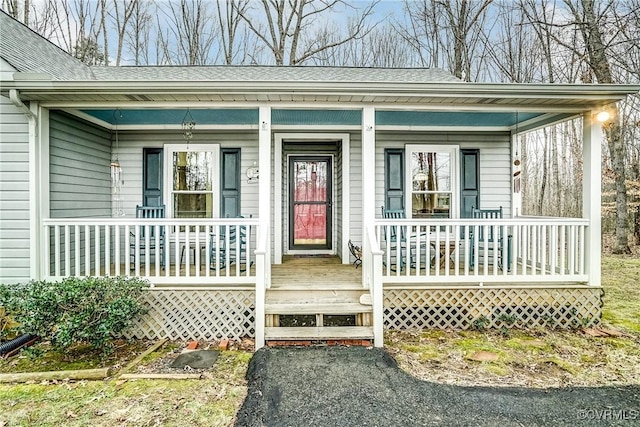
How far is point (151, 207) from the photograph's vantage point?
6.12 meters

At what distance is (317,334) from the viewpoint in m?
3.98

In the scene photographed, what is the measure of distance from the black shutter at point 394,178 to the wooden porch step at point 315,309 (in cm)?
269

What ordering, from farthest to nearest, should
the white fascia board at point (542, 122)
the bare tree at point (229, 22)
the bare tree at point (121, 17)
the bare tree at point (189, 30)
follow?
the bare tree at point (189, 30), the bare tree at point (229, 22), the bare tree at point (121, 17), the white fascia board at point (542, 122)

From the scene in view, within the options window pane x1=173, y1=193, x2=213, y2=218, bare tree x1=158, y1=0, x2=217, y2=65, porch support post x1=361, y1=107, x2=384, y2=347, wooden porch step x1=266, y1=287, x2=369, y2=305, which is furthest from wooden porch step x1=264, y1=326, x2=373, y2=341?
bare tree x1=158, y1=0, x2=217, y2=65

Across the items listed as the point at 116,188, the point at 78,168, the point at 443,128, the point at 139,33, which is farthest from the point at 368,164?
the point at 139,33

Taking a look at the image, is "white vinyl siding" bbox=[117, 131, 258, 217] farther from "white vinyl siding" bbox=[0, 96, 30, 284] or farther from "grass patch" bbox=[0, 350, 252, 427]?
"grass patch" bbox=[0, 350, 252, 427]

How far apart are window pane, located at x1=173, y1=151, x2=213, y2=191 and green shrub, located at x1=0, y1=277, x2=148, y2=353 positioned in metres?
2.78

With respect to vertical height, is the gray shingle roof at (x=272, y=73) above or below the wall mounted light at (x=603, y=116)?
above

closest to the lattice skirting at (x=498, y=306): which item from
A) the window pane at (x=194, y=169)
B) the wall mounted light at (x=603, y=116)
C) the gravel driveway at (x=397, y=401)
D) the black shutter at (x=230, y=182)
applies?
the gravel driveway at (x=397, y=401)

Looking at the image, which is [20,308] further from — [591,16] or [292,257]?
[591,16]

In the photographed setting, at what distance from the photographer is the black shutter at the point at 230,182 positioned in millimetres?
6352

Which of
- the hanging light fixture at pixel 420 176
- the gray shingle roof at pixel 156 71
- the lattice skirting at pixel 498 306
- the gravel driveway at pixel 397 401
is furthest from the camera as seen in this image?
the hanging light fixture at pixel 420 176

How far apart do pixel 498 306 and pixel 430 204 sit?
2.42 m

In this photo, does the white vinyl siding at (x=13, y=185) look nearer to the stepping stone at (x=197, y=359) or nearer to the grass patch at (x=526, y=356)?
the stepping stone at (x=197, y=359)
